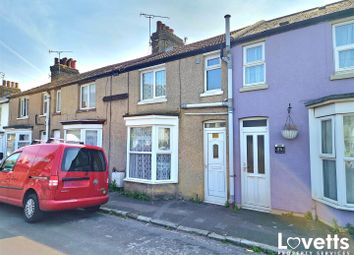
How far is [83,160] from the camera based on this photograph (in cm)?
745

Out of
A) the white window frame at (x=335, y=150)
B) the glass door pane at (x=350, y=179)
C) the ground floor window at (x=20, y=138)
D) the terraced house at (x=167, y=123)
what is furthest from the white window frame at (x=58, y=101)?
the glass door pane at (x=350, y=179)

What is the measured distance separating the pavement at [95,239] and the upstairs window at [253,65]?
507cm

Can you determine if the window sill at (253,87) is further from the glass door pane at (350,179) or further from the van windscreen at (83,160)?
the van windscreen at (83,160)

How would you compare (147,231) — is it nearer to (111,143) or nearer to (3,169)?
(3,169)

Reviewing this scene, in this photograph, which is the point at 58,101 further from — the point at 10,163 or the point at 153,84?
the point at 10,163

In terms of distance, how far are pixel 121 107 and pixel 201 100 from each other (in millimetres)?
4192

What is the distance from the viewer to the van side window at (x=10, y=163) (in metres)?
7.99

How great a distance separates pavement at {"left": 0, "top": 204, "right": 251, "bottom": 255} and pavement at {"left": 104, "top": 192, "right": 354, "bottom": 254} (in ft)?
1.26

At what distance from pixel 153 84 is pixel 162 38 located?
4.57 metres

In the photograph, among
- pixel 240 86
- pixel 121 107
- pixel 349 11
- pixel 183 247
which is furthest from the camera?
pixel 121 107

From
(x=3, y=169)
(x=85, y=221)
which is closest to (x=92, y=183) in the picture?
(x=85, y=221)

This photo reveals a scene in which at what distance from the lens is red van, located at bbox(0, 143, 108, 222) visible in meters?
6.80

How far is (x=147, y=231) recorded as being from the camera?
258 inches

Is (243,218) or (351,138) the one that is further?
(243,218)
